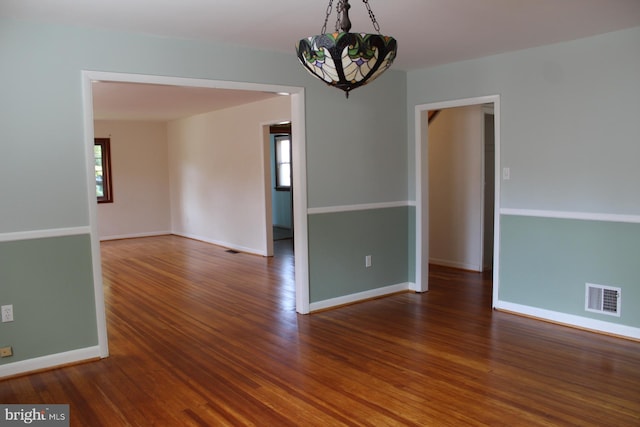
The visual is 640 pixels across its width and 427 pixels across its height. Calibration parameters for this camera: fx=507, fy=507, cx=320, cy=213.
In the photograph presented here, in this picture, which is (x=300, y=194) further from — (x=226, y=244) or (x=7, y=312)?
(x=226, y=244)

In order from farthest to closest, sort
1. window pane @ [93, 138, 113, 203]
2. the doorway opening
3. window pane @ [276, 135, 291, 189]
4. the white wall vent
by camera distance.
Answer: window pane @ [276, 135, 291, 189] → the doorway opening → window pane @ [93, 138, 113, 203] → the white wall vent

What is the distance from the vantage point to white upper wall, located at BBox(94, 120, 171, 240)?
954 cm

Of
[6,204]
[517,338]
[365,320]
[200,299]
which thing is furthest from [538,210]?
[6,204]

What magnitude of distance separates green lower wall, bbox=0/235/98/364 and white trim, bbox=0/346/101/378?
3cm

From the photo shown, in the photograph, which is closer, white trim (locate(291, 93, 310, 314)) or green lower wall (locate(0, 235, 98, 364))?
green lower wall (locate(0, 235, 98, 364))

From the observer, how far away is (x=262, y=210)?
7.42m

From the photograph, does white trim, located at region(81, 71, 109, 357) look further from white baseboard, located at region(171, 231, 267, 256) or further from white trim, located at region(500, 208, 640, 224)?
white baseboard, located at region(171, 231, 267, 256)

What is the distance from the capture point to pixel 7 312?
325cm

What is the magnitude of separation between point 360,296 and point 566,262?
1874 millimetres

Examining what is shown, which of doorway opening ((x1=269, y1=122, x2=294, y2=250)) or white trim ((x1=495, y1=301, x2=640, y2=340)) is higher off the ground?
doorway opening ((x1=269, y1=122, x2=294, y2=250))

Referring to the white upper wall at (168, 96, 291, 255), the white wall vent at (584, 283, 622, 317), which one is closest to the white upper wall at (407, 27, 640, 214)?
the white wall vent at (584, 283, 622, 317)

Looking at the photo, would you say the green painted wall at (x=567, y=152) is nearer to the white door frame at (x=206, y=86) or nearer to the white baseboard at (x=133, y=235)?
the white door frame at (x=206, y=86)

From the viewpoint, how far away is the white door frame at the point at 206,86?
136 inches

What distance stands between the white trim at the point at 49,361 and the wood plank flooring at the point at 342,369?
78mm
